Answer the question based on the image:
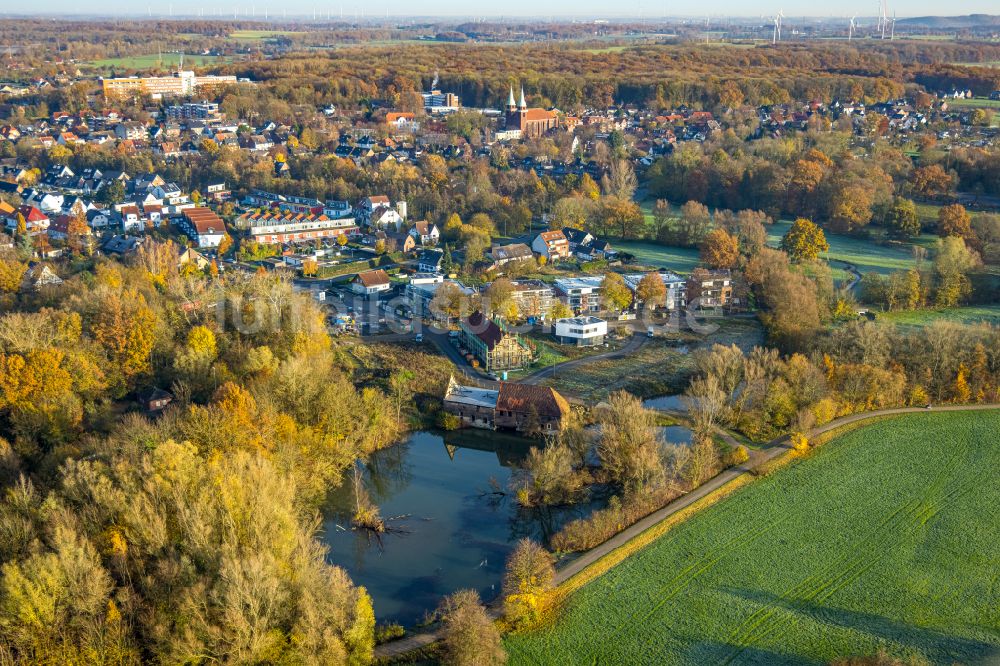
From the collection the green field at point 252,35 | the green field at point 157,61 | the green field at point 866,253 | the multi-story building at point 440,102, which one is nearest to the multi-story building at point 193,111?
the multi-story building at point 440,102

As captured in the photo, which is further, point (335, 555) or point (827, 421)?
point (827, 421)

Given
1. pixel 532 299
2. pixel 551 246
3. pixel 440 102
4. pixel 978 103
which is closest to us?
pixel 532 299

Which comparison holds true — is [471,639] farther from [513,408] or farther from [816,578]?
[513,408]

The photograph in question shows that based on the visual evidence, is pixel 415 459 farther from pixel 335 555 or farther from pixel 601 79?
pixel 601 79

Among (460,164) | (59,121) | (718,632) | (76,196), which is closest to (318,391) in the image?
(718,632)

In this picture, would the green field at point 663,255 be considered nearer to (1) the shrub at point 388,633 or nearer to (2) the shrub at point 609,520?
(2) the shrub at point 609,520

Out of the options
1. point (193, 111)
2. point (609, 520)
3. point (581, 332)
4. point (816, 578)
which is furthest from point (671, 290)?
point (193, 111)
